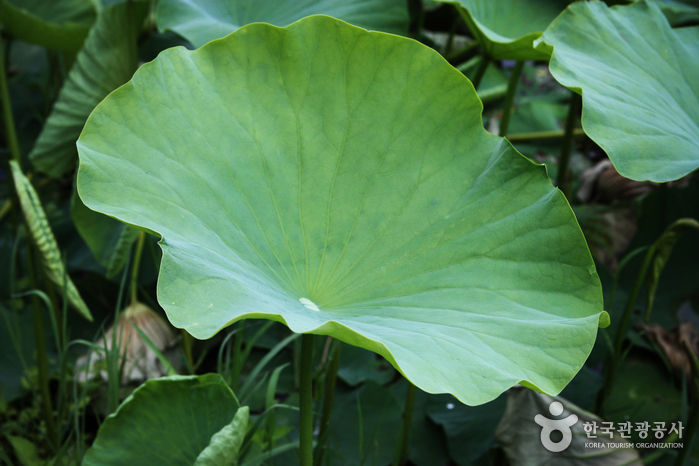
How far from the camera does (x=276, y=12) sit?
1.30 meters

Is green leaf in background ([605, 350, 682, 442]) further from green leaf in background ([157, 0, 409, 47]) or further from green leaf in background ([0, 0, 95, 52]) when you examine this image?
green leaf in background ([0, 0, 95, 52])

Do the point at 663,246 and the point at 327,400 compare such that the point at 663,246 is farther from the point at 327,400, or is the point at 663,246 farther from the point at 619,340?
the point at 327,400

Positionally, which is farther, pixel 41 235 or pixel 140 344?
pixel 140 344

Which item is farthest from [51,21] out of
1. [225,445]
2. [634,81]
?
[634,81]

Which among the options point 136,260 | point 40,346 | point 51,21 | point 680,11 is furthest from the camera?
point 51,21

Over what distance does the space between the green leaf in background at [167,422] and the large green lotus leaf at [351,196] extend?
23cm

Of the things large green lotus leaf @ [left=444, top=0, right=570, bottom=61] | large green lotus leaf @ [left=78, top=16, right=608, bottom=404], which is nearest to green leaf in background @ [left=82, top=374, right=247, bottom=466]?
large green lotus leaf @ [left=78, top=16, right=608, bottom=404]

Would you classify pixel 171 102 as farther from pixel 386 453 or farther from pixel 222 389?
pixel 386 453

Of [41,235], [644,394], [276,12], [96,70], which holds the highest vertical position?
[276,12]

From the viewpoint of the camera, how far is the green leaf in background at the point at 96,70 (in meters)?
1.36

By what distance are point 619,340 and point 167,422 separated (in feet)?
2.99

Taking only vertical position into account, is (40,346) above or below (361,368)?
above

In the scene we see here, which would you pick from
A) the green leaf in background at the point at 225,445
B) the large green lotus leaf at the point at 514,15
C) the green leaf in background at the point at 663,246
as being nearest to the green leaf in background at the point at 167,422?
the green leaf in background at the point at 225,445

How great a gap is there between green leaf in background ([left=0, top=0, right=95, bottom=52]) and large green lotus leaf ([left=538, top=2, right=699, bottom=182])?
Answer: 1.22 meters
